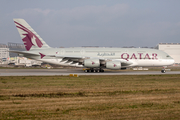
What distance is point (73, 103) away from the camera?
9.70 m

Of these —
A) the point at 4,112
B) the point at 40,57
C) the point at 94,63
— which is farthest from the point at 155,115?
the point at 40,57

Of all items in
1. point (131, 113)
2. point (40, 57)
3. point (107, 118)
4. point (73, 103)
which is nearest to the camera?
point (107, 118)

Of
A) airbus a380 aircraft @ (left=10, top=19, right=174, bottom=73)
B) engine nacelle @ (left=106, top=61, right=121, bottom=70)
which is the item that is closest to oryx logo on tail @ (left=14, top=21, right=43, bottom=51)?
airbus a380 aircraft @ (left=10, top=19, right=174, bottom=73)

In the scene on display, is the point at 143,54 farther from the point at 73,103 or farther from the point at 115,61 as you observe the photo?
the point at 73,103

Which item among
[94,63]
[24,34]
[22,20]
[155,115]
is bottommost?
[155,115]

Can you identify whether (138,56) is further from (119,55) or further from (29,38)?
(29,38)

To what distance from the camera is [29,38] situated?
34.8 meters

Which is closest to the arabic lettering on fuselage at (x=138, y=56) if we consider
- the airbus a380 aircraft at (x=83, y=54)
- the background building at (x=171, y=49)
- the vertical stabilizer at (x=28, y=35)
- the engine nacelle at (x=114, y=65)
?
the airbus a380 aircraft at (x=83, y=54)

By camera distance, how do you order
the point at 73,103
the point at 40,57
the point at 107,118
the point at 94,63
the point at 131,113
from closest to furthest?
the point at 107,118, the point at 131,113, the point at 73,103, the point at 94,63, the point at 40,57

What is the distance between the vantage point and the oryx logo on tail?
3447cm

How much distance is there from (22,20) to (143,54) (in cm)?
2203

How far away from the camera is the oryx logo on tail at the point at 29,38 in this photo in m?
34.5

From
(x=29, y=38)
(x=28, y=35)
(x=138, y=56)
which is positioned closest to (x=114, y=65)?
(x=138, y=56)

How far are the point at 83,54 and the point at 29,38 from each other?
9.86m
